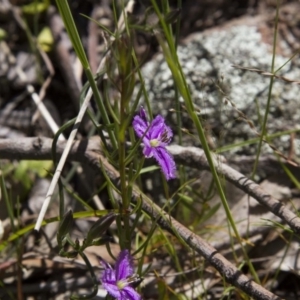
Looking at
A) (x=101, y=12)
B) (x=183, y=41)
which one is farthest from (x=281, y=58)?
(x=101, y=12)

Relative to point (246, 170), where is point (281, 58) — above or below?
above

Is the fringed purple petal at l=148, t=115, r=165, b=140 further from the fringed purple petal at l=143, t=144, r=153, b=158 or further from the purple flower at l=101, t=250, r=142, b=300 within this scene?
the purple flower at l=101, t=250, r=142, b=300

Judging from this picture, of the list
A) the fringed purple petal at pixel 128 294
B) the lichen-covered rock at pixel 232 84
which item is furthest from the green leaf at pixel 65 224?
the lichen-covered rock at pixel 232 84

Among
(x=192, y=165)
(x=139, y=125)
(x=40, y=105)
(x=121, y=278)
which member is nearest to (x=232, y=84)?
(x=192, y=165)

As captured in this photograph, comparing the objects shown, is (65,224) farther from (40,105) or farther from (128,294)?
(40,105)

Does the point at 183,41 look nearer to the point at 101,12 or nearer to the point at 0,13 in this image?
the point at 101,12

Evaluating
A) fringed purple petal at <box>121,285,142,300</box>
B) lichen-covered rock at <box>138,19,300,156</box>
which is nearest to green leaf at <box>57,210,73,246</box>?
fringed purple petal at <box>121,285,142,300</box>
